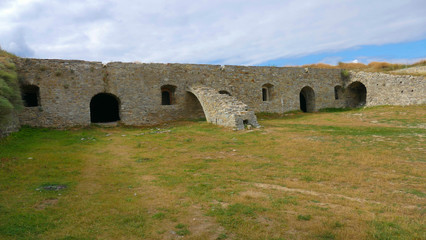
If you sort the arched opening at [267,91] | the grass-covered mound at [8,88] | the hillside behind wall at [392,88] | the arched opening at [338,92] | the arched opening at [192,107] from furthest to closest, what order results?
the arched opening at [338,92] → the arched opening at [267,91] → the hillside behind wall at [392,88] → the arched opening at [192,107] → the grass-covered mound at [8,88]

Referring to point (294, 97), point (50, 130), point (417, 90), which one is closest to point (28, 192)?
point (50, 130)

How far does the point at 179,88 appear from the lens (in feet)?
61.7

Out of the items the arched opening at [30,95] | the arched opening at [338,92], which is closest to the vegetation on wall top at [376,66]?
the arched opening at [338,92]

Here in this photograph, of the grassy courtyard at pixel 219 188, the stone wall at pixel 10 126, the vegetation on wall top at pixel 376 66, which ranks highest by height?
the vegetation on wall top at pixel 376 66

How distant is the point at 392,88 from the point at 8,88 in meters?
24.8

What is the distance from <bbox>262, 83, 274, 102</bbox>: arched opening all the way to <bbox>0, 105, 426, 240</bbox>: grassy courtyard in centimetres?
1093

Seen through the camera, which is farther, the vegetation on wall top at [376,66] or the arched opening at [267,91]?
the vegetation on wall top at [376,66]

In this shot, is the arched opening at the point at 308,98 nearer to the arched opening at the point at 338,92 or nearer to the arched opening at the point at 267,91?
the arched opening at the point at 338,92

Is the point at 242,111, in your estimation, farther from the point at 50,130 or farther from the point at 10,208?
the point at 10,208

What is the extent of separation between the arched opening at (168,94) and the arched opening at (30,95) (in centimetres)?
715

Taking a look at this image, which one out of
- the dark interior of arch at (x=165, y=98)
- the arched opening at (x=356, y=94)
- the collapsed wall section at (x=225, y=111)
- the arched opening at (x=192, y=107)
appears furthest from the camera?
the arched opening at (x=356, y=94)

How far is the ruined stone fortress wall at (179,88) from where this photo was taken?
602 inches

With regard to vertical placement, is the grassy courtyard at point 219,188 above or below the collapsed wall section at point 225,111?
below

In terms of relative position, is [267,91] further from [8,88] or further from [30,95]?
[8,88]
